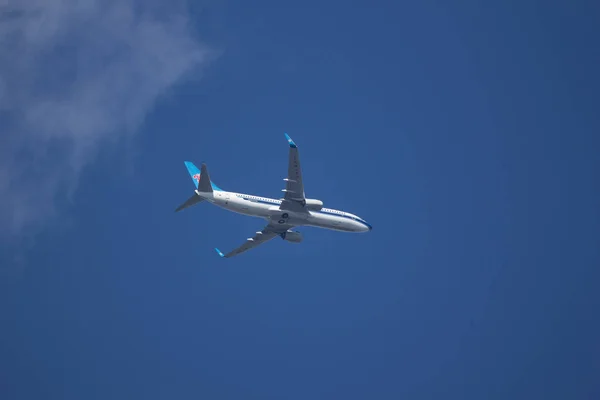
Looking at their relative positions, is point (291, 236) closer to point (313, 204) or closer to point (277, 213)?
point (277, 213)

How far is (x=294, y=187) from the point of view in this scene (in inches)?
2872

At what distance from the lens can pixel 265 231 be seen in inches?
3201

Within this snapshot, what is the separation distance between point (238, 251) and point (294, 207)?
476 inches

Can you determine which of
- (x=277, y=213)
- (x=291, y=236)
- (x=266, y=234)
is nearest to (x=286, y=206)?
(x=277, y=213)

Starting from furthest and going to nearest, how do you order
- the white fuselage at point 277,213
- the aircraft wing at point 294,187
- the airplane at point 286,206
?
the white fuselage at point 277,213, the airplane at point 286,206, the aircraft wing at point 294,187

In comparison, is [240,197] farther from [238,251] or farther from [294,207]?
[238,251]

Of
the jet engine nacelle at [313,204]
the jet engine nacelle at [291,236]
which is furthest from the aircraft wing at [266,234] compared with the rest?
the jet engine nacelle at [313,204]

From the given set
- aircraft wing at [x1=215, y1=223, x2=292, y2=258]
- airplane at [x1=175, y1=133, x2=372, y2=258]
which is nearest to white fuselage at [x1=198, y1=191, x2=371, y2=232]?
airplane at [x1=175, y1=133, x2=372, y2=258]

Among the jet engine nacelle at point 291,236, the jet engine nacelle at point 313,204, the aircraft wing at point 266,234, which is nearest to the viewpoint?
the jet engine nacelle at point 313,204

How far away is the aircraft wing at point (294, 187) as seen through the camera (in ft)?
229

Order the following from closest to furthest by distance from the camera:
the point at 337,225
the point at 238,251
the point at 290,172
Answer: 1. the point at 290,172
2. the point at 337,225
3. the point at 238,251

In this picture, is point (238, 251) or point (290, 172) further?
point (238, 251)

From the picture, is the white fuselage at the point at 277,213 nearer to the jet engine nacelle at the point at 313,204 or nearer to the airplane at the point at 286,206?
the airplane at the point at 286,206

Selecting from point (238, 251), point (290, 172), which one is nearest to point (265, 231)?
point (238, 251)
